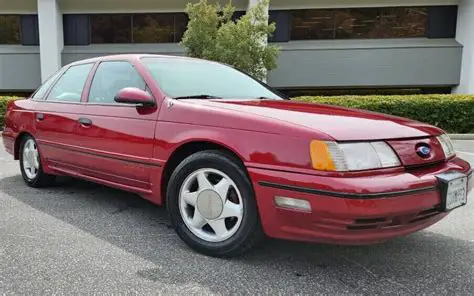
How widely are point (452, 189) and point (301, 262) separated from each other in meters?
1.05

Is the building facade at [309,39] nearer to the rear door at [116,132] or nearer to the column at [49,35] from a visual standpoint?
the column at [49,35]

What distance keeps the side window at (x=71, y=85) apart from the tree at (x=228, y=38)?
6.41m

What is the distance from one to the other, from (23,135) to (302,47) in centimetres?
1254

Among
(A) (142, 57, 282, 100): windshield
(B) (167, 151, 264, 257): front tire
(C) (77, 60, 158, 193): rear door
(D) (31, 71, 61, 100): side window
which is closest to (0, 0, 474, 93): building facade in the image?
(D) (31, 71, 61, 100): side window

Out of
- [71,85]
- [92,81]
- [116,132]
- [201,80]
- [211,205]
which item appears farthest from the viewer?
[71,85]

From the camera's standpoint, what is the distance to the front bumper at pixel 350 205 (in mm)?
2430

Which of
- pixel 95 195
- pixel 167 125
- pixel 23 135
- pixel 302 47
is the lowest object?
pixel 95 195

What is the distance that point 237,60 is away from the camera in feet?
36.1

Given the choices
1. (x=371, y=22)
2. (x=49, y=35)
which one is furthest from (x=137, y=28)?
(x=371, y=22)

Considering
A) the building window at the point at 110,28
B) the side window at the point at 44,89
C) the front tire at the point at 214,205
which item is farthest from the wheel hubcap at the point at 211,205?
the building window at the point at 110,28

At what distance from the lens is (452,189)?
8.93 ft

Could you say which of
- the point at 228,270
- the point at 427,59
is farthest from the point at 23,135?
the point at 427,59

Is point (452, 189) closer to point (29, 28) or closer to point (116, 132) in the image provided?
point (116, 132)

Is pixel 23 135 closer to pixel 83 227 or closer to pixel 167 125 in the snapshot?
pixel 83 227
